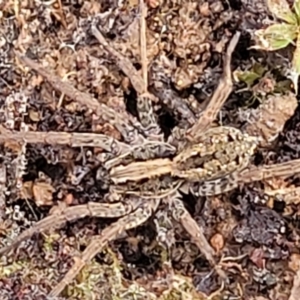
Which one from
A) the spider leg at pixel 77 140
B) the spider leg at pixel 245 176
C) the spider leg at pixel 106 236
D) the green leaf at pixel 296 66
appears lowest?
the spider leg at pixel 106 236

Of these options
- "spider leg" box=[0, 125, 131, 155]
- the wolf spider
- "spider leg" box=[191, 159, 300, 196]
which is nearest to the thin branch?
the wolf spider

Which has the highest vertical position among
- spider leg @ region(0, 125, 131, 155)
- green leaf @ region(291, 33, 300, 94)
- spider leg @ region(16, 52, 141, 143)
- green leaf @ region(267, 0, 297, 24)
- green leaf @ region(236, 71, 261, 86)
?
green leaf @ region(267, 0, 297, 24)

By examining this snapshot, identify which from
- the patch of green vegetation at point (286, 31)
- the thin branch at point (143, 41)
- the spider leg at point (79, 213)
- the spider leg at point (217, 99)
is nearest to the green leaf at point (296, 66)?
the patch of green vegetation at point (286, 31)

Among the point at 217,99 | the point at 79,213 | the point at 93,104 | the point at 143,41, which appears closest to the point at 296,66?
the point at 217,99

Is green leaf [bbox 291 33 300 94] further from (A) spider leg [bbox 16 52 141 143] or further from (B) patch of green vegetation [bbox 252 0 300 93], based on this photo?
(A) spider leg [bbox 16 52 141 143]

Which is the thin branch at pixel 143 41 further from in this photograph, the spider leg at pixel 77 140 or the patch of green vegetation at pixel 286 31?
the patch of green vegetation at pixel 286 31

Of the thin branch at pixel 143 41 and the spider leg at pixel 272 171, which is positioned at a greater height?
the thin branch at pixel 143 41

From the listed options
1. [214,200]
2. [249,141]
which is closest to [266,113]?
[249,141]
